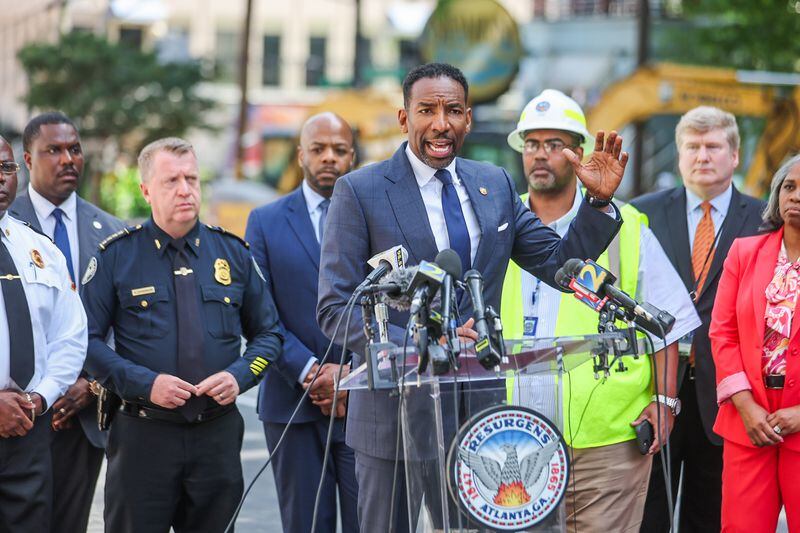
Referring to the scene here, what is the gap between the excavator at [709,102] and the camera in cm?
1859

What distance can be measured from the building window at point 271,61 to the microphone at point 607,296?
53.3 m

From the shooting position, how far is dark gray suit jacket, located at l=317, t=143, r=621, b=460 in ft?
15.2

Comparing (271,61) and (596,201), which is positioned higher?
(271,61)

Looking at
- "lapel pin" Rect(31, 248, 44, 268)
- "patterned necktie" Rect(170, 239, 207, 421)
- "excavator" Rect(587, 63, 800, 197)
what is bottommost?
"patterned necktie" Rect(170, 239, 207, 421)

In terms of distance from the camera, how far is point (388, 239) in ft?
15.4

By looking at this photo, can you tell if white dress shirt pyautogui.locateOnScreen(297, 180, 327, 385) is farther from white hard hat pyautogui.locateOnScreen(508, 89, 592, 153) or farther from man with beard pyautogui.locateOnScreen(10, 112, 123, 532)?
white hard hat pyautogui.locateOnScreen(508, 89, 592, 153)

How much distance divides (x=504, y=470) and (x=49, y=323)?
244cm

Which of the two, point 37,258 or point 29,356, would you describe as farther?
point 37,258

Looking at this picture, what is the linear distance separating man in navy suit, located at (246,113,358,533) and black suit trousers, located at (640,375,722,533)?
150 centimetres

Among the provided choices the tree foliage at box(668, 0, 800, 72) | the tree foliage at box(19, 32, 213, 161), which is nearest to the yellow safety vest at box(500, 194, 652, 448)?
the tree foliage at box(668, 0, 800, 72)

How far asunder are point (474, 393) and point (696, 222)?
3131mm

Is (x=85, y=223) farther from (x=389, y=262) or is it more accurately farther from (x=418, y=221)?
(x=389, y=262)

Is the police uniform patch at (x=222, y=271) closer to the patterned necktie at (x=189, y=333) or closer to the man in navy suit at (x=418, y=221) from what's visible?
the patterned necktie at (x=189, y=333)

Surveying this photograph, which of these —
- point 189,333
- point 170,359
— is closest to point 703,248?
A: point 189,333
